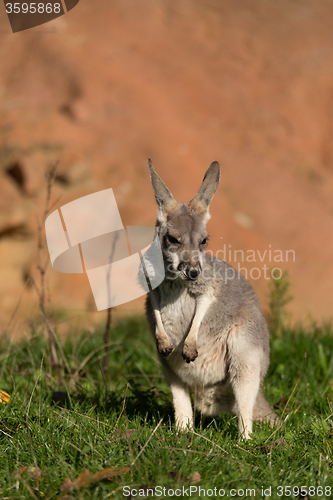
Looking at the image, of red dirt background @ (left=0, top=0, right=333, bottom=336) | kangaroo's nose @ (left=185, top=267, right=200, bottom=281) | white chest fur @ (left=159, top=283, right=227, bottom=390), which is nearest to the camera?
kangaroo's nose @ (left=185, top=267, right=200, bottom=281)

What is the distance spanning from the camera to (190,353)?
9.82ft

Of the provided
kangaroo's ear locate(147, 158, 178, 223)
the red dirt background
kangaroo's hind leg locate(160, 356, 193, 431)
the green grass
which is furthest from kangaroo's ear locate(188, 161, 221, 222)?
the red dirt background

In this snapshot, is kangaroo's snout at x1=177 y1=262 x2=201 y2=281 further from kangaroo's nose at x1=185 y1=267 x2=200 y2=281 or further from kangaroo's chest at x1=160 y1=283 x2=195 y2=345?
→ kangaroo's chest at x1=160 y1=283 x2=195 y2=345

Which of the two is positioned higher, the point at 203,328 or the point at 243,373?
the point at 203,328

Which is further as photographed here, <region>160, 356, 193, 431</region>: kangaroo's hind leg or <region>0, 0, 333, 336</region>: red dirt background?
<region>0, 0, 333, 336</region>: red dirt background

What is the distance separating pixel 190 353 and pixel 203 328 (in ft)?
0.88

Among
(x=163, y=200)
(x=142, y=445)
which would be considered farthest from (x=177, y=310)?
(x=142, y=445)

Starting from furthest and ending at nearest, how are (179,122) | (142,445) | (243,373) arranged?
(179,122), (243,373), (142,445)

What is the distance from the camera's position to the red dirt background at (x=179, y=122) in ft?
22.4

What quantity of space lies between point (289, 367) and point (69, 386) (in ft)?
7.21

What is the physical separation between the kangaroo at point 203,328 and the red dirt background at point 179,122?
10.5 ft

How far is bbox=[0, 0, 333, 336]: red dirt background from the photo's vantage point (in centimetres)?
684

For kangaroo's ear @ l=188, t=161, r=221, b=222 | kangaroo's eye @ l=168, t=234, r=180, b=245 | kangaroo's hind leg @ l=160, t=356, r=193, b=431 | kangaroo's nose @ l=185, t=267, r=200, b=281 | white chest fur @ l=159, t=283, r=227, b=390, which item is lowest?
kangaroo's hind leg @ l=160, t=356, r=193, b=431

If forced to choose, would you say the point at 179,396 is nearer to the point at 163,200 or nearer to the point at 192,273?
the point at 192,273
